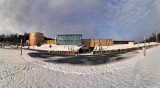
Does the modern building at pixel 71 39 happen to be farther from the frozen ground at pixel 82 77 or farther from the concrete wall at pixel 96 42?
the frozen ground at pixel 82 77

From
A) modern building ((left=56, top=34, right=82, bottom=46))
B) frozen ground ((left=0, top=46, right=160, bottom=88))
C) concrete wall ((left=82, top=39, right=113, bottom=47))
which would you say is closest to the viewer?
frozen ground ((left=0, top=46, right=160, bottom=88))

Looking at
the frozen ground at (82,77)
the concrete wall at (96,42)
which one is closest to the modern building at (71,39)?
the concrete wall at (96,42)

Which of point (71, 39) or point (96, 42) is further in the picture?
point (96, 42)

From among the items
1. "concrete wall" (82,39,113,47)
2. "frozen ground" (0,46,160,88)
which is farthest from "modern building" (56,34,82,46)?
"frozen ground" (0,46,160,88)

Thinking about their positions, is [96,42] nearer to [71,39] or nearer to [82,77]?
[71,39]

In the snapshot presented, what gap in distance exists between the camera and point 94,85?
419 centimetres

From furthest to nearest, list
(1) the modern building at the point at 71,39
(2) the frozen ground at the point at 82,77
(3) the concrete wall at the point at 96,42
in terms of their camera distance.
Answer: (3) the concrete wall at the point at 96,42 < (1) the modern building at the point at 71,39 < (2) the frozen ground at the point at 82,77

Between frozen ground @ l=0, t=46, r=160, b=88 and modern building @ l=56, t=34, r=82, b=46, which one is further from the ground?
modern building @ l=56, t=34, r=82, b=46

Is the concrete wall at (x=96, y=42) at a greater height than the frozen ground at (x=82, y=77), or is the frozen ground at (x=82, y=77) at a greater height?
the concrete wall at (x=96, y=42)

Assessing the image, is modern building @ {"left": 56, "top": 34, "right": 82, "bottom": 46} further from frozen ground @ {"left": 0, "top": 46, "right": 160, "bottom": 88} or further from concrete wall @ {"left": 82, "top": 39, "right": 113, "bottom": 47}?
frozen ground @ {"left": 0, "top": 46, "right": 160, "bottom": 88}

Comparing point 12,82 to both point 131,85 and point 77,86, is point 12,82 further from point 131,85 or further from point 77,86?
point 131,85

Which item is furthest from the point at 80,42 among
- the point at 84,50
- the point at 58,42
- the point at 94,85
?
the point at 94,85

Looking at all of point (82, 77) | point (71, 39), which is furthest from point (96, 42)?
point (82, 77)

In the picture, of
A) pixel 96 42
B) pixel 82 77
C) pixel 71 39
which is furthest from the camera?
pixel 96 42
